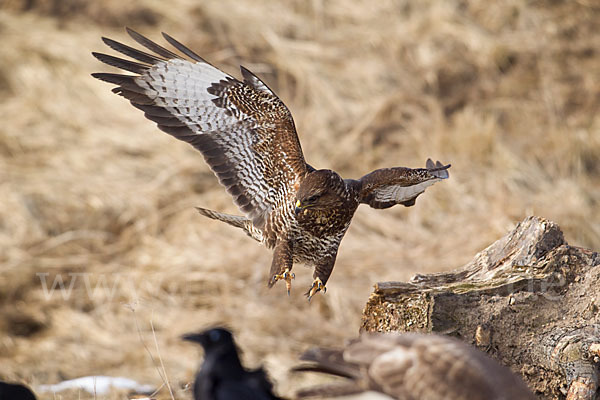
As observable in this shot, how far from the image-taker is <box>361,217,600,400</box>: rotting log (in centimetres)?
329

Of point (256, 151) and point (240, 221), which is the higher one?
point (256, 151)

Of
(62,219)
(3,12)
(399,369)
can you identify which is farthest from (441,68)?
(399,369)

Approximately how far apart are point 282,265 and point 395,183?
0.75 m

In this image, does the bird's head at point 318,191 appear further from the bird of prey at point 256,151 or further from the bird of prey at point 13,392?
the bird of prey at point 13,392

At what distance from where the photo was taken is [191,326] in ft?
24.5

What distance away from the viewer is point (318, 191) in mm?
3867

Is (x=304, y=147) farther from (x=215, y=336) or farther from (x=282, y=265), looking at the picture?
(x=215, y=336)

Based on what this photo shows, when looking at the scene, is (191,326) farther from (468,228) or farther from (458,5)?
(458,5)

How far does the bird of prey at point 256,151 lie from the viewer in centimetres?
410

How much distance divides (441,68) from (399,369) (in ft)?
Result: 28.0

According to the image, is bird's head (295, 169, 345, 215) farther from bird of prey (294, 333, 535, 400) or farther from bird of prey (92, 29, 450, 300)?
bird of prey (294, 333, 535, 400)

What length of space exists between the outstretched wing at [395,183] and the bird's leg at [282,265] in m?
0.50

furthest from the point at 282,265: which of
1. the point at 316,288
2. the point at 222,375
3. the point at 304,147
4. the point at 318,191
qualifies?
the point at 304,147

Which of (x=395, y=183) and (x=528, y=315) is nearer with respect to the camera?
(x=528, y=315)
